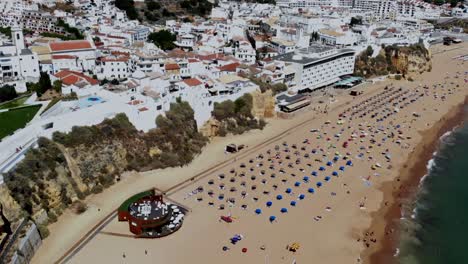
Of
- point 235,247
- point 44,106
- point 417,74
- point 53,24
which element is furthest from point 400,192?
point 53,24

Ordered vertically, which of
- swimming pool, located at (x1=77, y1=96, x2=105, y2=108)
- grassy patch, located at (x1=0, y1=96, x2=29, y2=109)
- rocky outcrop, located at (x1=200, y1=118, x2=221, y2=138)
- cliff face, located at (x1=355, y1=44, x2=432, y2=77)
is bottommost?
rocky outcrop, located at (x1=200, y1=118, x2=221, y2=138)

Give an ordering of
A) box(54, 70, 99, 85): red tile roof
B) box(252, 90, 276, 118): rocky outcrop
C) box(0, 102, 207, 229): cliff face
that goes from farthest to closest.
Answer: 1. box(252, 90, 276, 118): rocky outcrop
2. box(54, 70, 99, 85): red tile roof
3. box(0, 102, 207, 229): cliff face

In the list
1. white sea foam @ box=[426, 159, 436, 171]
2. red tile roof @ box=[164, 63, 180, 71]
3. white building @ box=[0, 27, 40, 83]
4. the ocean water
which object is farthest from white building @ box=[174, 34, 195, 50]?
the ocean water

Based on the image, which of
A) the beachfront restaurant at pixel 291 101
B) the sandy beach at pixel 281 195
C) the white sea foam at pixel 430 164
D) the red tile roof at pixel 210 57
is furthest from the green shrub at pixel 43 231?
the white sea foam at pixel 430 164

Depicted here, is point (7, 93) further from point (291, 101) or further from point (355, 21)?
point (355, 21)

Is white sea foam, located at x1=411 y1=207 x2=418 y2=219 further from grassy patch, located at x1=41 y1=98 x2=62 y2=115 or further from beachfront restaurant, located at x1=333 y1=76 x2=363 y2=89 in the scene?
beachfront restaurant, located at x1=333 y1=76 x2=363 y2=89

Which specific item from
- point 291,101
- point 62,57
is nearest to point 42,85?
point 62,57
